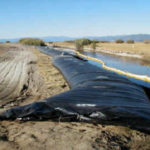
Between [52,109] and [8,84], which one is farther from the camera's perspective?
[8,84]

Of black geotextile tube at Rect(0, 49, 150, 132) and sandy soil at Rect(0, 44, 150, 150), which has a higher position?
black geotextile tube at Rect(0, 49, 150, 132)

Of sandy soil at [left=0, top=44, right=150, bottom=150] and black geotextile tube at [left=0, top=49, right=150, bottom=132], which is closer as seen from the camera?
sandy soil at [left=0, top=44, right=150, bottom=150]

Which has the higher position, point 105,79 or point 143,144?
point 105,79

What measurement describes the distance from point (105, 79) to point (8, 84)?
16.3 ft

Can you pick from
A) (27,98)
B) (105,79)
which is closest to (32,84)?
(27,98)

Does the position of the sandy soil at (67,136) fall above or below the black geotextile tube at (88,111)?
below

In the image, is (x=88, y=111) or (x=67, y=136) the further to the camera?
(x=88, y=111)

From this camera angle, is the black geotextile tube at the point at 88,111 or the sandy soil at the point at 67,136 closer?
the sandy soil at the point at 67,136

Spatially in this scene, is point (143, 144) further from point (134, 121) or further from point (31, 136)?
point (31, 136)

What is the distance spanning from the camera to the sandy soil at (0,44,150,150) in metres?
3.23

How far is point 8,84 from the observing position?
9000 millimetres

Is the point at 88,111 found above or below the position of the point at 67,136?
above

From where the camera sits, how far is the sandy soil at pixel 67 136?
323cm

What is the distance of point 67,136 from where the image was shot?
3.59m
